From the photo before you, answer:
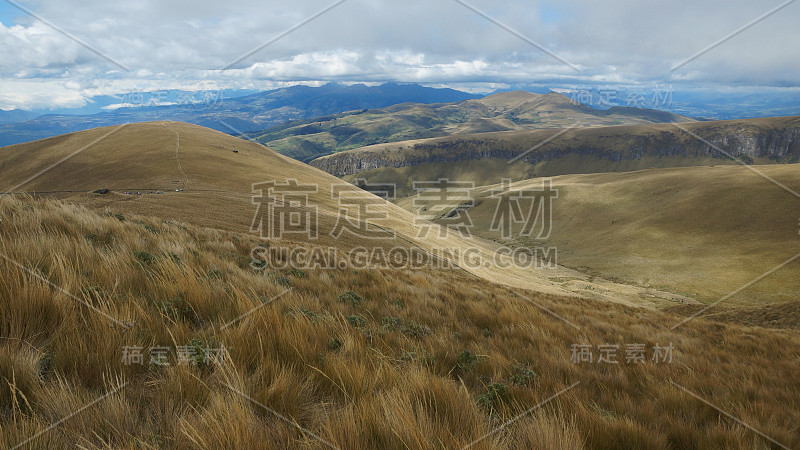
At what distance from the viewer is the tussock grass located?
5.59 feet

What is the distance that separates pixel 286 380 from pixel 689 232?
81.2m

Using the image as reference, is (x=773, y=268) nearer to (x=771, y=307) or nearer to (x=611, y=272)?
(x=611, y=272)

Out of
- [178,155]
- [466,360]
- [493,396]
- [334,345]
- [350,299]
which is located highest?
[178,155]

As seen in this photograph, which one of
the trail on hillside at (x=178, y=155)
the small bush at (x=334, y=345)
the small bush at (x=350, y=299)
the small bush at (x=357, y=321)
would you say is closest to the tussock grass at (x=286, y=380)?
the small bush at (x=334, y=345)

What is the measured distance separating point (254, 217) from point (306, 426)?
30067 millimetres

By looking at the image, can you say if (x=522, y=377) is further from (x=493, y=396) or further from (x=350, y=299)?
(x=350, y=299)

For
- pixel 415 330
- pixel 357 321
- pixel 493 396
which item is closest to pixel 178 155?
pixel 357 321

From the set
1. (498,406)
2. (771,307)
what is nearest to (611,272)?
(771,307)

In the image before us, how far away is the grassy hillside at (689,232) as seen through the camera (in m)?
45.2

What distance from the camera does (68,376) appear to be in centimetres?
204

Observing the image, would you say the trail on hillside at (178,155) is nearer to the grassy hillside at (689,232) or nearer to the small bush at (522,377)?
the small bush at (522,377)

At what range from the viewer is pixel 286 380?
2.15m

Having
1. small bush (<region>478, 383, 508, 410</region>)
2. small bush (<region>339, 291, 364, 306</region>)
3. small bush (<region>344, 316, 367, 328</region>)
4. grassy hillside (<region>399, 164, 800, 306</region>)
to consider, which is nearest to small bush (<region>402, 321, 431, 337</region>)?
small bush (<region>344, 316, 367, 328</region>)

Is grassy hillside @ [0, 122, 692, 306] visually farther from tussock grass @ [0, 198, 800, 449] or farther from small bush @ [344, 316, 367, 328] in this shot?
tussock grass @ [0, 198, 800, 449]
